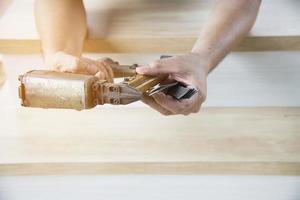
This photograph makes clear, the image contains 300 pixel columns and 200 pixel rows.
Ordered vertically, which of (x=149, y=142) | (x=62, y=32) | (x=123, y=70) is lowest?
(x=149, y=142)

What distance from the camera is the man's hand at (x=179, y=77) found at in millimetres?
719

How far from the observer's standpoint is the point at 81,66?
0.79m

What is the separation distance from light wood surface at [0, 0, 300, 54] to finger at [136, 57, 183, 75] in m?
0.23

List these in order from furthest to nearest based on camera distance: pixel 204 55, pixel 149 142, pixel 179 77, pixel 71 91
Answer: pixel 149 142 → pixel 204 55 → pixel 179 77 → pixel 71 91

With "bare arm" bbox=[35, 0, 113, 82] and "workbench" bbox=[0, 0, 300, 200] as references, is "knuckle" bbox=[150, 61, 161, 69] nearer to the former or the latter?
"bare arm" bbox=[35, 0, 113, 82]

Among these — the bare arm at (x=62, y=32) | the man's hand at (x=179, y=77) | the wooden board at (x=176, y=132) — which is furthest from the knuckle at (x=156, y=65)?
the wooden board at (x=176, y=132)

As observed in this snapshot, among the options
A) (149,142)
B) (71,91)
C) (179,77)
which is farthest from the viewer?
(149,142)

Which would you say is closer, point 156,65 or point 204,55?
point 156,65

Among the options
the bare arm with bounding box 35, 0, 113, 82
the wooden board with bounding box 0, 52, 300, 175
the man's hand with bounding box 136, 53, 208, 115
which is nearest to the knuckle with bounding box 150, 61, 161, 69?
the man's hand with bounding box 136, 53, 208, 115

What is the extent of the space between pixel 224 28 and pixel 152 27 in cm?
18

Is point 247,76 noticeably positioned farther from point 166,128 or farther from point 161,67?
point 161,67

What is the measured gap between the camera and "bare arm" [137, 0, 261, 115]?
74 cm

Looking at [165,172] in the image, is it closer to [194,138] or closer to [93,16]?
[194,138]

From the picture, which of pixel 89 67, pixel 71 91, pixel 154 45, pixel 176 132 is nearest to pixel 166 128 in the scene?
pixel 176 132
